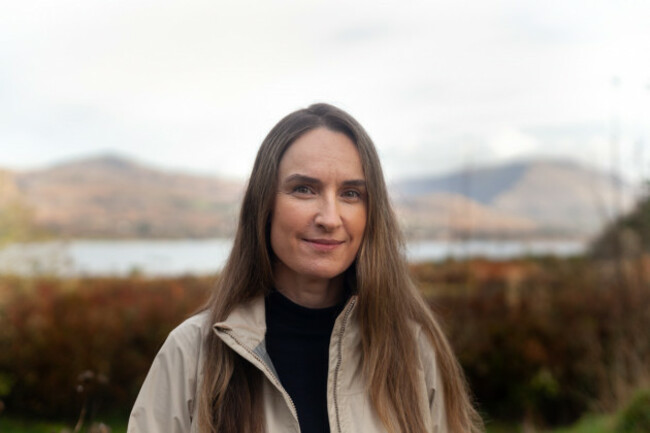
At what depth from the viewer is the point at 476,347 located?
8.17 meters

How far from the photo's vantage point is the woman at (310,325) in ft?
7.57

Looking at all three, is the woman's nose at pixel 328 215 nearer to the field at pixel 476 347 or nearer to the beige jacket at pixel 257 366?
the beige jacket at pixel 257 366

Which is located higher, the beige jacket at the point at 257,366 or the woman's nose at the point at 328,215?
the woman's nose at the point at 328,215

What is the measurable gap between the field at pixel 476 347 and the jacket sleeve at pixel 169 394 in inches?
189

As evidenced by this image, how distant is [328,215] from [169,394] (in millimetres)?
781

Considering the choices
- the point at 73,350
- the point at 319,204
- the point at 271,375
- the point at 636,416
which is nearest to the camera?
the point at 271,375

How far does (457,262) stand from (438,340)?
10236 millimetres

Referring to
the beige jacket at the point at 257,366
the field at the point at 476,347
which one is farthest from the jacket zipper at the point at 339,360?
the field at the point at 476,347

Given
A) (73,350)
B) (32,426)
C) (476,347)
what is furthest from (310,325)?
(32,426)

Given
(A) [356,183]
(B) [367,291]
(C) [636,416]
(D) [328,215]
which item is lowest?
(C) [636,416]

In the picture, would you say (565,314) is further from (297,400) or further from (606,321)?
(297,400)

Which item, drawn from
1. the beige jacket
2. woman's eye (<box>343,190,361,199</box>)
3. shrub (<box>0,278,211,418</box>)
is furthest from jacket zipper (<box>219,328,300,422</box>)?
shrub (<box>0,278,211,418</box>)

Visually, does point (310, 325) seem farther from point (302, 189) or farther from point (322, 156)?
point (322, 156)

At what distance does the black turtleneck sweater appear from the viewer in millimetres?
2383
